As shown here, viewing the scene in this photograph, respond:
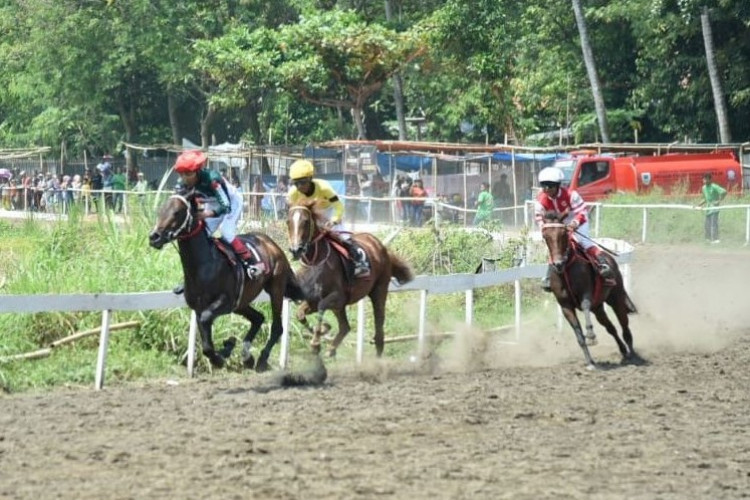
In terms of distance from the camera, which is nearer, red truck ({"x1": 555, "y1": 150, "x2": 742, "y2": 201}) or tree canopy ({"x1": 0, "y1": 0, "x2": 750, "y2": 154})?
red truck ({"x1": 555, "y1": 150, "x2": 742, "y2": 201})

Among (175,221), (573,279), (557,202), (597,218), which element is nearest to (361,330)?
(573,279)

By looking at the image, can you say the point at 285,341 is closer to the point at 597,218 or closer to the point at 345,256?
the point at 345,256

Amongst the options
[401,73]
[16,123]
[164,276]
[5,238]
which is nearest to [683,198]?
[401,73]

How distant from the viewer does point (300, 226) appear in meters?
13.6

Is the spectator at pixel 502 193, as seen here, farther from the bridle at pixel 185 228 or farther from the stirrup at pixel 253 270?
the bridle at pixel 185 228

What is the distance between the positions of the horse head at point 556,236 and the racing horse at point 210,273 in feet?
9.22

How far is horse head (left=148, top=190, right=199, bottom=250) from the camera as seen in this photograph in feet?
39.4

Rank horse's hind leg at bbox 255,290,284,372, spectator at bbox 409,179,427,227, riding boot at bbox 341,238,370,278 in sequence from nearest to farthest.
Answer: horse's hind leg at bbox 255,290,284,372, riding boot at bbox 341,238,370,278, spectator at bbox 409,179,427,227

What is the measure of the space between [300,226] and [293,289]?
774 millimetres

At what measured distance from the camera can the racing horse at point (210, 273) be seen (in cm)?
1222

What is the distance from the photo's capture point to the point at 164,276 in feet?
52.0

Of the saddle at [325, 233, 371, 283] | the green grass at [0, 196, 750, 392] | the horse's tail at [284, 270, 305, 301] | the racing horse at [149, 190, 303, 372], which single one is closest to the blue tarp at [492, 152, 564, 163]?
the green grass at [0, 196, 750, 392]

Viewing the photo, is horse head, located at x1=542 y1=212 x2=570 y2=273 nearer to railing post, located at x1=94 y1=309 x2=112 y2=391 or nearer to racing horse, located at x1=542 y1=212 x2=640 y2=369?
racing horse, located at x1=542 y1=212 x2=640 y2=369

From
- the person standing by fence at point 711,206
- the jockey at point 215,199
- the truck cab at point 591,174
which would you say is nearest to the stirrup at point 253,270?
the jockey at point 215,199
